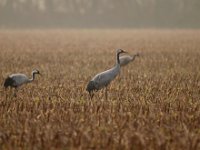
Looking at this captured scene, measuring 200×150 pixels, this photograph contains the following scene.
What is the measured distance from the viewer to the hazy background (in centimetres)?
9156

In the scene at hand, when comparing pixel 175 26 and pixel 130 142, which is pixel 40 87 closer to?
pixel 130 142

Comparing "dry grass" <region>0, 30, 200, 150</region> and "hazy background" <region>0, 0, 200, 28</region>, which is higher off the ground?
"hazy background" <region>0, 0, 200, 28</region>

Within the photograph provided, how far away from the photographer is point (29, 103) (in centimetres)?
912

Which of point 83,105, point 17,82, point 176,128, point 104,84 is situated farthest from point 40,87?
point 176,128

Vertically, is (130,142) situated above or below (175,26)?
below

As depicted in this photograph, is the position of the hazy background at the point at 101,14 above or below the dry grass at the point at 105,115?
above

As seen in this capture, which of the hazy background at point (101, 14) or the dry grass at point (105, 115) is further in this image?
the hazy background at point (101, 14)

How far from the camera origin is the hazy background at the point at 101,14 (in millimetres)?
91562

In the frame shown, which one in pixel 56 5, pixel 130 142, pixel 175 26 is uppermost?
pixel 56 5

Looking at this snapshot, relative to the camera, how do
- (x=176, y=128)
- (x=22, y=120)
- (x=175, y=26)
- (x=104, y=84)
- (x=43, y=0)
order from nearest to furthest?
(x=176, y=128) → (x=22, y=120) → (x=104, y=84) → (x=175, y=26) → (x=43, y=0)

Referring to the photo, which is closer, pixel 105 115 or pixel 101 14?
pixel 105 115

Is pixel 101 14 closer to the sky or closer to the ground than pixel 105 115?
closer to the sky

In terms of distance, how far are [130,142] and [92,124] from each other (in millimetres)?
1214

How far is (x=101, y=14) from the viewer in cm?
9756
